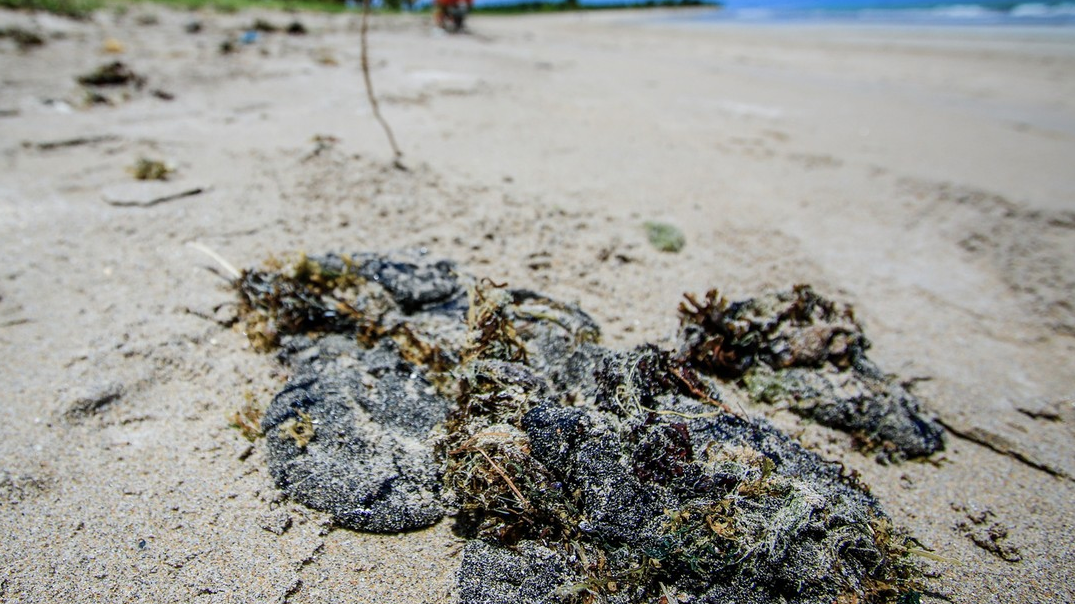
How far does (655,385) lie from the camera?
182 cm

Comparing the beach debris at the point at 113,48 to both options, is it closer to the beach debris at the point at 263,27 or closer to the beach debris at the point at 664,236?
the beach debris at the point at 263,27

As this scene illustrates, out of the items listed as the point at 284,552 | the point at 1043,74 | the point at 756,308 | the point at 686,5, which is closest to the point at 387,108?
the point at 756,308

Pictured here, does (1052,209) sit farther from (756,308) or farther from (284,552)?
(284,552)

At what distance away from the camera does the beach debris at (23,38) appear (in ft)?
19.7

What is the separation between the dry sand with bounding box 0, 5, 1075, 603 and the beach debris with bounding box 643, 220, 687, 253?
0.19ft

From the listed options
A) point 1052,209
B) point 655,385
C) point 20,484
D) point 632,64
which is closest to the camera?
point 20,484

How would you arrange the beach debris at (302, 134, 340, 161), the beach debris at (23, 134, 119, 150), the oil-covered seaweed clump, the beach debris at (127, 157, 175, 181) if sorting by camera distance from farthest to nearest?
the beach debris at (23, 134, 119, 150) → the beach debris at (302, 134, 340, 161) → the beach debris at (127, 157, 175, 181) → the oil-covered seaweed clump

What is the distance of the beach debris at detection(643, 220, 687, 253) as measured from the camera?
299 centimetres

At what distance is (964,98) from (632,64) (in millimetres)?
4207

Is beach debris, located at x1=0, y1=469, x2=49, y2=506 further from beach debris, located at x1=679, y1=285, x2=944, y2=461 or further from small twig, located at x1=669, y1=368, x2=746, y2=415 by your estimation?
beach debris, located at x1=679, y1=285, x2=944, y2=461

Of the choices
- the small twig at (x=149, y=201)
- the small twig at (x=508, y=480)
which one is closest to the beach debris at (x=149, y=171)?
the small twig at (x=149, y=201)

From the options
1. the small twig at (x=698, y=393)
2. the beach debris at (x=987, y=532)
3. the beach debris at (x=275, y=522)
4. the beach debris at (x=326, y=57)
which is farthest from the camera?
the beach debris at (x=326, y=57)

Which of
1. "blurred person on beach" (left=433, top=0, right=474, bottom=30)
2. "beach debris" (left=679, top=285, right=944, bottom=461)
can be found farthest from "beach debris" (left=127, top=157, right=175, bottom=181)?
"blurred person on beach" (left=433, top=0, right=474, bottom=30)

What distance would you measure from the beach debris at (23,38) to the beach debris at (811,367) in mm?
7466
